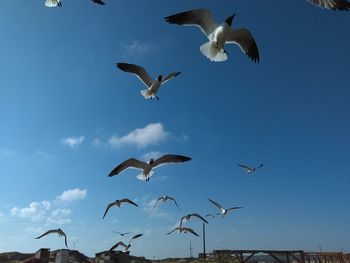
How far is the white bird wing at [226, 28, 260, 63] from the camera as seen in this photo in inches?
475

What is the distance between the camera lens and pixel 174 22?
36.0ft

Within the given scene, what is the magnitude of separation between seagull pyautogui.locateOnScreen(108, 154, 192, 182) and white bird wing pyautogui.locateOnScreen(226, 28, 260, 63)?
3.67 meters

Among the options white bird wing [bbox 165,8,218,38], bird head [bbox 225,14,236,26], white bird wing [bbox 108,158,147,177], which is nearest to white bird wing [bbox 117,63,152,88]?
white bird wing [bbox 108,158,147,177]

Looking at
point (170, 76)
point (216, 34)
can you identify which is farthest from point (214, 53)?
point (170, 76)

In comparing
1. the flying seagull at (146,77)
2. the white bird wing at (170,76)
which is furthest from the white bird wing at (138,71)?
the white bird wing at (170,76)

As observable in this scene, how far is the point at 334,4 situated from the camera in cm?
783

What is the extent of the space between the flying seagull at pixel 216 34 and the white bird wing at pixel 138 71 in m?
3.04

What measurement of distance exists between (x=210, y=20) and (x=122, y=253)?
21.5 ft

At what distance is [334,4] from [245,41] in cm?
450

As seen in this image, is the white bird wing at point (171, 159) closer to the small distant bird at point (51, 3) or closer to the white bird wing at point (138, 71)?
the white bird wing at point (138, 71)

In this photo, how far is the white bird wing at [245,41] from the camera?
1205 centimetres

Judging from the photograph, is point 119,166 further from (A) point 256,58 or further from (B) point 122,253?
(A) point 256,58

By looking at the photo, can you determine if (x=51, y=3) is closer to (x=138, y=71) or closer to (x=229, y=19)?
(x=229, y=19)

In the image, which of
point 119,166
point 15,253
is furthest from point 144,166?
point 15,253
